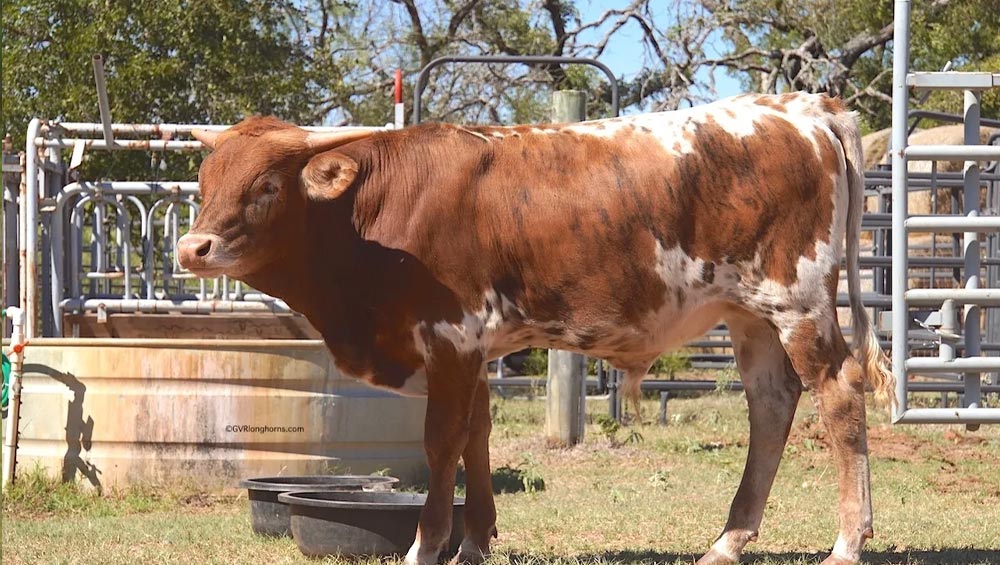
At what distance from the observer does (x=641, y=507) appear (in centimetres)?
809

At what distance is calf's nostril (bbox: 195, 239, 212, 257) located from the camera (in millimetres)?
5425

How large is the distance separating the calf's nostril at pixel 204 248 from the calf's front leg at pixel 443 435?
40.3 inches

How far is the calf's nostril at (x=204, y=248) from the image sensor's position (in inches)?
214

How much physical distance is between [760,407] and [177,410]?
3.87m

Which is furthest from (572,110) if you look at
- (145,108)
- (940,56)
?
(940,56)

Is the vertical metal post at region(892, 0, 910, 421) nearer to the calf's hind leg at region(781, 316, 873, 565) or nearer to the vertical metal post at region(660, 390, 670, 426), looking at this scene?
the calf's hind leg at region(781, 316, 873, 565)

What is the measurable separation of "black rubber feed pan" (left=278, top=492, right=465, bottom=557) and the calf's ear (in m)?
1.37

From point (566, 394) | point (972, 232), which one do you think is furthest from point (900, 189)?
point (566, 394)

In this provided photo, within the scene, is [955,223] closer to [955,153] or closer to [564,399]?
[955,153]

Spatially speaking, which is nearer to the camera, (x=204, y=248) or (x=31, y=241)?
(x=204, y=248)

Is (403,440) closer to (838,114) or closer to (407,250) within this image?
(407,250)

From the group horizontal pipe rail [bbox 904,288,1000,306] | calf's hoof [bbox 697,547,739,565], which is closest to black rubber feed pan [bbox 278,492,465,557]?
calf's hoof [bbox 697,547,739,565]

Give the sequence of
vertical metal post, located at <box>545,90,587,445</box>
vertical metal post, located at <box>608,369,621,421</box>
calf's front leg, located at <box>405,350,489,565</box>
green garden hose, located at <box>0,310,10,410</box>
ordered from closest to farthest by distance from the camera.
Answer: calf's front leg, located at <box>405,350,489,565</box> → green garden hose, located at <box>0,310,10,410</box> → vertical metal post, located at <box>545,90,587,445</box> → vertical metal post, located at <box>608,369,621,421</box>

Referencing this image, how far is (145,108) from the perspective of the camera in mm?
17359
